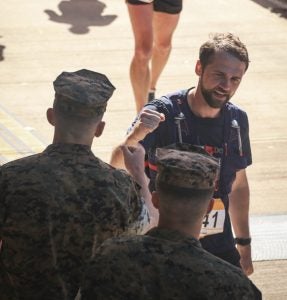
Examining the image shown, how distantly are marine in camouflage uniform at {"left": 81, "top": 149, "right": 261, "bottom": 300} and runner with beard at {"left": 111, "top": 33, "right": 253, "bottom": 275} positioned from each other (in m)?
1.44

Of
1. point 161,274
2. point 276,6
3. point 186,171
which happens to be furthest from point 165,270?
point 276,6

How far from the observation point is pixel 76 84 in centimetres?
346

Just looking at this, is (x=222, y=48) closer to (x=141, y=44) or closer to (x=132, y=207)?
(x=132, y=207)

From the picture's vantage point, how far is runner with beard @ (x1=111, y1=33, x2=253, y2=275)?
170 inches

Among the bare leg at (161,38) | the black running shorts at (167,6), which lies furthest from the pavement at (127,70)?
the black running shorts at (167,6)

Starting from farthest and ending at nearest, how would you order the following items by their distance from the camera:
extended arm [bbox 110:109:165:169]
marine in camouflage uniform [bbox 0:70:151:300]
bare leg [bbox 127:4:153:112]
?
1. bare leg [bbox 127:4:153:112]
2. extended arm [bbox 110:109:165:169]
3. marine in camouflage uniform [bbox 0:70:151:300]

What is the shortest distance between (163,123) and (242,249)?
924mm

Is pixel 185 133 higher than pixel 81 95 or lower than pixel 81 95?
lower

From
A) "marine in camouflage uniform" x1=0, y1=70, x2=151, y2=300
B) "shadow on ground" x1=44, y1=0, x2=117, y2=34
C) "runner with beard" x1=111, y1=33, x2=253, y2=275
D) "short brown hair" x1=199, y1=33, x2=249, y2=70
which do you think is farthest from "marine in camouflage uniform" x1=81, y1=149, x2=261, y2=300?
"shadow on ground" x1=44, y1=0, x2=117, y2=34

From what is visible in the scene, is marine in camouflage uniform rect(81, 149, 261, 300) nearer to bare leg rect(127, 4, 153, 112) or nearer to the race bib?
the race bib

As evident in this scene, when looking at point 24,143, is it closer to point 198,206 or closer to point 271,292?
point 271,292

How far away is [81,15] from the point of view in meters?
12.1

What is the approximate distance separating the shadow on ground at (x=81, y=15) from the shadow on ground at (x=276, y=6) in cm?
241

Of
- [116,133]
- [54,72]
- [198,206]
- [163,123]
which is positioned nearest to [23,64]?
[54,72]
